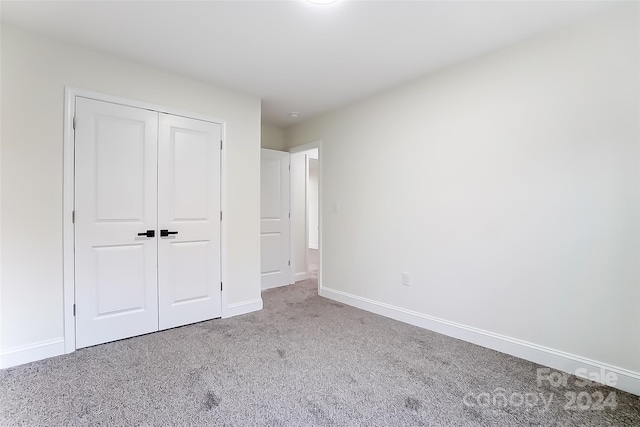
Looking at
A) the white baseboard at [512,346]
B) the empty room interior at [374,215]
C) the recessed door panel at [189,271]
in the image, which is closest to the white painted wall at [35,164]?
the empty room interior at [374,215]

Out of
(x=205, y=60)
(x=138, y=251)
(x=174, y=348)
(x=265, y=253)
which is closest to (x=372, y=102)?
(x=205, y=60)

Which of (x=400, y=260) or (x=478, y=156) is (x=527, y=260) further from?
(x=400, y=260)

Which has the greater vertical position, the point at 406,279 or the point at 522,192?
the point at 522,192

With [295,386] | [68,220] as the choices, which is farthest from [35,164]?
[295,386]

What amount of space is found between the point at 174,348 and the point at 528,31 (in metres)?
3.64

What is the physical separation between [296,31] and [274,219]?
2743 mm

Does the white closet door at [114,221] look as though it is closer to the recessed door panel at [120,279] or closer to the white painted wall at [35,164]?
the recessed door panel at [120,279]

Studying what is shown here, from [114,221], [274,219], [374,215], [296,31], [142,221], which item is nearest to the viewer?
[296,31]

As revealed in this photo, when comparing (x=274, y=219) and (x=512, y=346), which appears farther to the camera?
(x=274, y=219)

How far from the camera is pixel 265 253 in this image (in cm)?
440

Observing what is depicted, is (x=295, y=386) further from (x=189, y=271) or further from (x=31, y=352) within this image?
(x=31, y=352)

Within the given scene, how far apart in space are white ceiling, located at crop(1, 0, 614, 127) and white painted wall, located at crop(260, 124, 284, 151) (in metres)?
1.58

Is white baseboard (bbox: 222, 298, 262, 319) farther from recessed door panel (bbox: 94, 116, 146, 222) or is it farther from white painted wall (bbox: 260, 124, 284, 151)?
white painted wall (bbox: 260, 124, 284, 151)

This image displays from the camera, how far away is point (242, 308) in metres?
3.33
